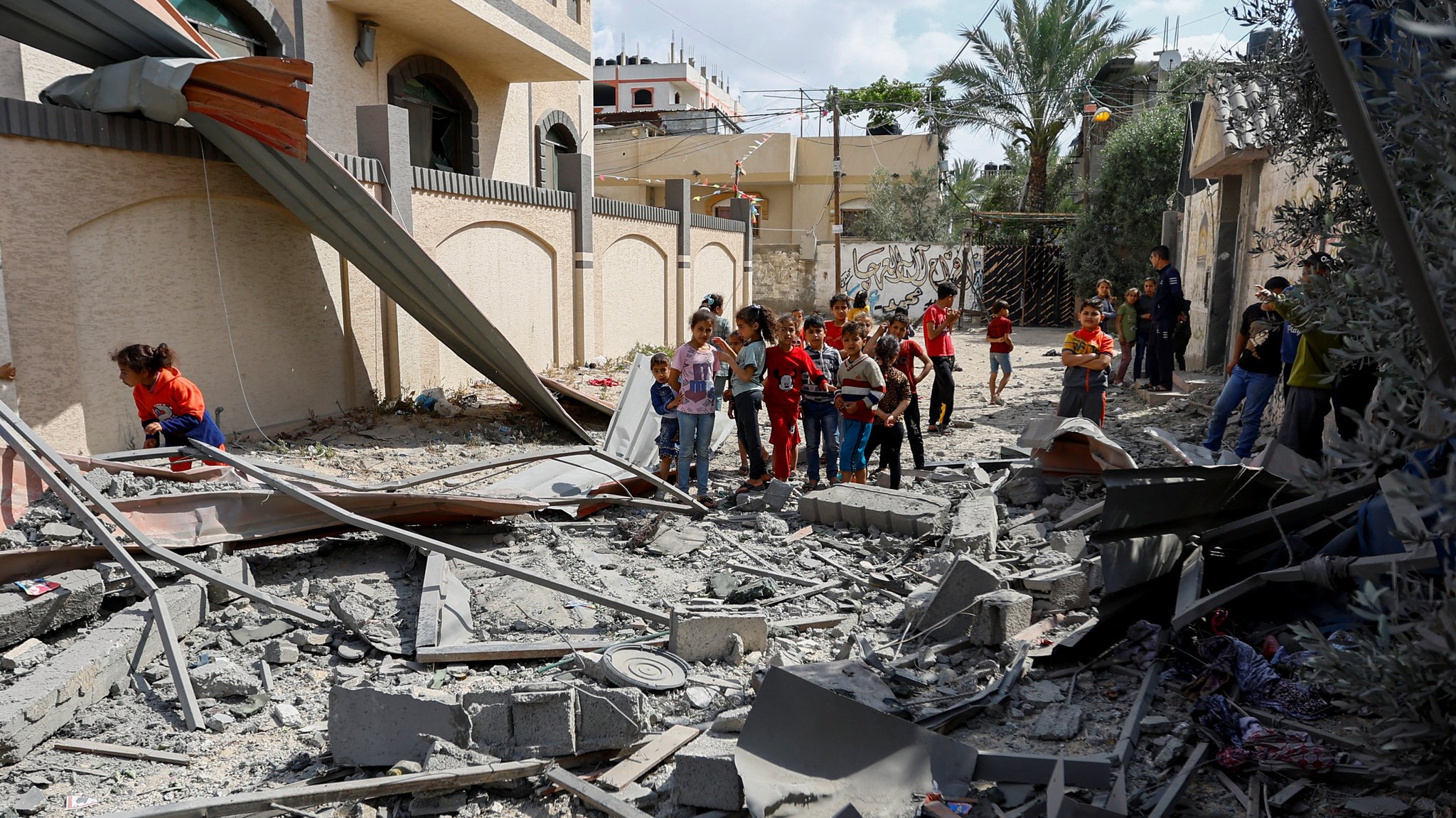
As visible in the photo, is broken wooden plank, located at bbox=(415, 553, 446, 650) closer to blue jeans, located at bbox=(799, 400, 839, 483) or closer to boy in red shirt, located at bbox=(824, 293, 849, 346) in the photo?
blue jeans, located at bbox=(799, 400, 839, 483)

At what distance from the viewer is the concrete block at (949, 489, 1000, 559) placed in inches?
224

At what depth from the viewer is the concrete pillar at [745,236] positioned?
867 inches

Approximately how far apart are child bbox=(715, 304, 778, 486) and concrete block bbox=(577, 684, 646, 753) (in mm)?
3802

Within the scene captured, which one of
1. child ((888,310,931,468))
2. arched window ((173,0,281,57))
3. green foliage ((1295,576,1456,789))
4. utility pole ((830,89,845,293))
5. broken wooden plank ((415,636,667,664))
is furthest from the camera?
utility pole ((830,89,845,293))

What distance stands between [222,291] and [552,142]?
10.8 meters

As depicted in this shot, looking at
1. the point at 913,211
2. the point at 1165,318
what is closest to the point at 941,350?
the point at 1165,318

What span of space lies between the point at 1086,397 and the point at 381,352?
25.1 feet

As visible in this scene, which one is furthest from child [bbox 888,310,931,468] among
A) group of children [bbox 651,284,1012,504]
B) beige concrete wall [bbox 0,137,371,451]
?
beige concrete wall [bbox 0,137,371,451]

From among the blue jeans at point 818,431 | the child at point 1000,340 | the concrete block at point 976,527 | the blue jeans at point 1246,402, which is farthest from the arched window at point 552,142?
the blue jeans at point 1246,402

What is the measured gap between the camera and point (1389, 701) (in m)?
2.20

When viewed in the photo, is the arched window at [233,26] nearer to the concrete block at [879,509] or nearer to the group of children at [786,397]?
the group of children at [786,397]

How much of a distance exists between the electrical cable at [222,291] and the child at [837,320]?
5624 mm

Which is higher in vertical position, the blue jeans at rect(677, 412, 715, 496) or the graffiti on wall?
the graffiti on wall

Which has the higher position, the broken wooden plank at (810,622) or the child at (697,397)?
the child at (697,397)
